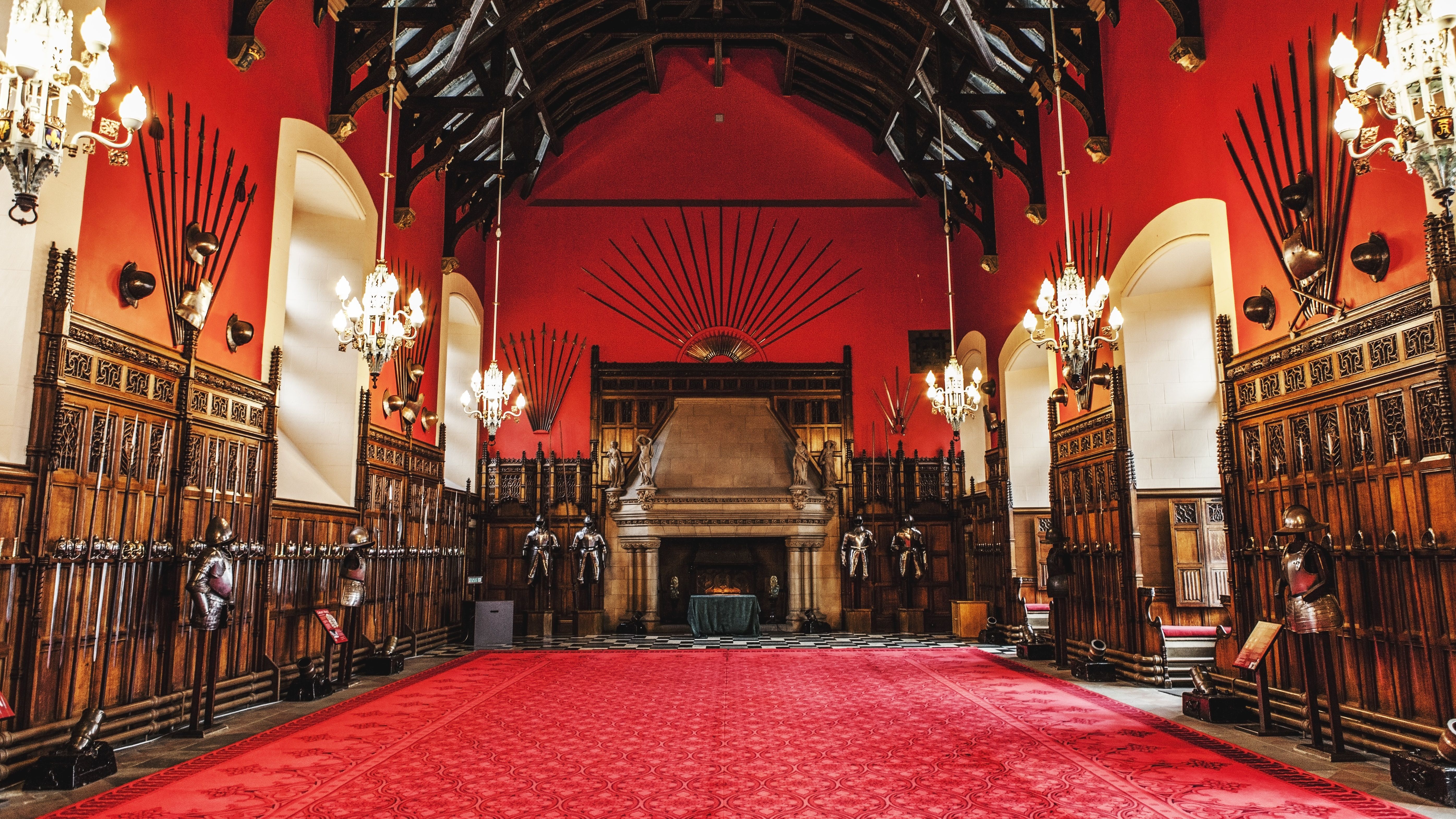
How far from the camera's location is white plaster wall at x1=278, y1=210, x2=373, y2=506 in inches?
322

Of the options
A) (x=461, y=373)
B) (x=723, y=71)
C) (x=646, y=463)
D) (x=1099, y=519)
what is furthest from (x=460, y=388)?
(x=1099, y=519)

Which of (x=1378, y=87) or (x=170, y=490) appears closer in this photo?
(x=1378, y=87)

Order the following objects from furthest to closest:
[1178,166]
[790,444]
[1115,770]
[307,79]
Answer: [790,444] → [307,79] → [1178,166] → [1115,770]

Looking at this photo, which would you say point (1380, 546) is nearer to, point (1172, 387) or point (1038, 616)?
point (1172, 387)

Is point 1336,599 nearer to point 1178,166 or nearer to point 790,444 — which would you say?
point 1178,166

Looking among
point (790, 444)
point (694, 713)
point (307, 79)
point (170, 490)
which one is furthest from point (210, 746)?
point (790, 444)

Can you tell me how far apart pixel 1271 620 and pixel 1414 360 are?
2.12 meters

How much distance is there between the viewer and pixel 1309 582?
14.9 feet

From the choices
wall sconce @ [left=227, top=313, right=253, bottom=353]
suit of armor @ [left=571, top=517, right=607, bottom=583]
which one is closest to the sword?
wall sconce @ [left=227, top=313, right=253, bottom=353]

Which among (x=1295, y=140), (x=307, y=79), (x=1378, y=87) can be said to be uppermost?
(x=307, y=79)

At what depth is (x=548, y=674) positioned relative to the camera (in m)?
7.90

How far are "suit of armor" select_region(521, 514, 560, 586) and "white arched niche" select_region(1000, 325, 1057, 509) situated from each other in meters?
6.34

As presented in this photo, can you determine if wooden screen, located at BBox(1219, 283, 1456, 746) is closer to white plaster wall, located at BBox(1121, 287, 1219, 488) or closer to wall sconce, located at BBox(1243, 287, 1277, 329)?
wall sconce, located at BBox(1243, 287, 1277, 329)

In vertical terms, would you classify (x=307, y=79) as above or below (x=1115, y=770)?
above
